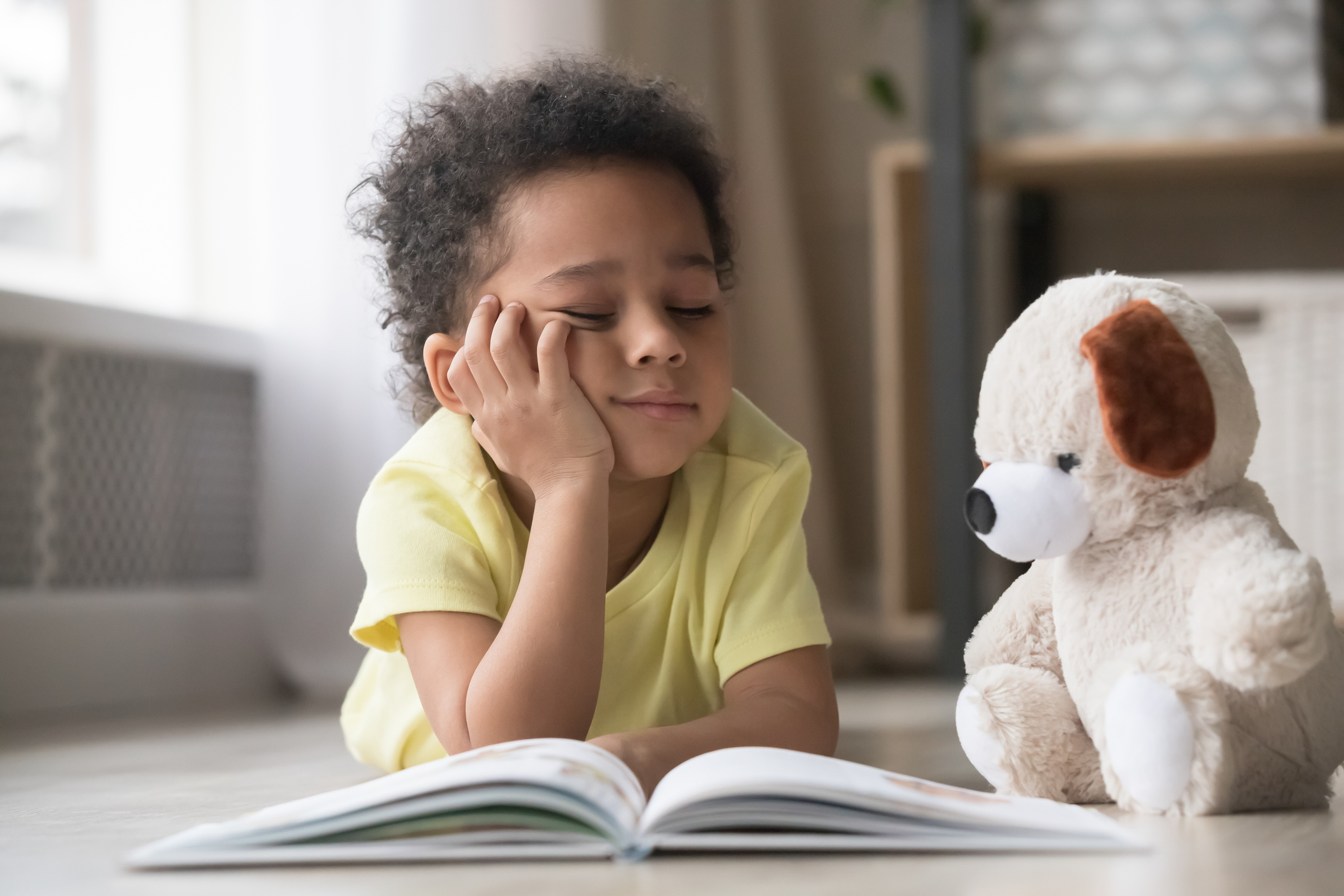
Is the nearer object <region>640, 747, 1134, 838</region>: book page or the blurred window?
<region>640, 747, 1134, 838</region>: book page

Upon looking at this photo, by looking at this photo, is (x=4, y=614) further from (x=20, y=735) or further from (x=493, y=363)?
(x=493, y=363)

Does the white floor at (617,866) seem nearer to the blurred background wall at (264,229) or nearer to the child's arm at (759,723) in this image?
the child's arm at (759,723)

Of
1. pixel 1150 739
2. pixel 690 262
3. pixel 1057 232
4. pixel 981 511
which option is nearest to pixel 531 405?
pixel 690 262

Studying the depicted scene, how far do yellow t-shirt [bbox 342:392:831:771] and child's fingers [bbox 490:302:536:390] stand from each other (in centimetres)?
10

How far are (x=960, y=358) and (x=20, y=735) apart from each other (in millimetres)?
1076

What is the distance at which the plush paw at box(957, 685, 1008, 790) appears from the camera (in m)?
0.67

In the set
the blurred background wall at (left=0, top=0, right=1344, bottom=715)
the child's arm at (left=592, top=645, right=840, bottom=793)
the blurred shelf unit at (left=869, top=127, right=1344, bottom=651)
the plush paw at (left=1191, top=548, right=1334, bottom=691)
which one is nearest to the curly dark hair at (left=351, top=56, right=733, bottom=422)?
the child's arm at (left=592, top=645, right=840, bottom=793)

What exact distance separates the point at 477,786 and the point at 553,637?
7.7 inches

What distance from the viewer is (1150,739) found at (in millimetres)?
588

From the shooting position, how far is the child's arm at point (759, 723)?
25.5 inches

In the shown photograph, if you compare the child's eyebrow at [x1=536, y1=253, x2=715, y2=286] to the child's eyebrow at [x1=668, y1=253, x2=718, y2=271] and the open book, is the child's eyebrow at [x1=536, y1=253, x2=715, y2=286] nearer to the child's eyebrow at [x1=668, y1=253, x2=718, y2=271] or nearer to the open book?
the child's eyebrow at [x1=668, y1=253, x2=718, y2=271]

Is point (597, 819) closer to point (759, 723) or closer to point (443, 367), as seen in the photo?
point (759, 723)

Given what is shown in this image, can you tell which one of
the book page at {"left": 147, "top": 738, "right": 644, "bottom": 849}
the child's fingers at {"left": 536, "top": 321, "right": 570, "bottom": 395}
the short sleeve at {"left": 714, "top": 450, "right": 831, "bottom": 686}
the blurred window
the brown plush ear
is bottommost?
the book page at {"left": 147, "top": 738, "right": 644, "bottom": 849}

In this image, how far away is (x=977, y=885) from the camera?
470 mm
